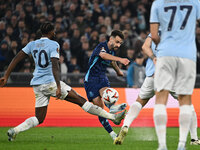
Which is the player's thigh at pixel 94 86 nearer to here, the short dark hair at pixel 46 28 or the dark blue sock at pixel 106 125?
the dark blue sock at pixel 106 125

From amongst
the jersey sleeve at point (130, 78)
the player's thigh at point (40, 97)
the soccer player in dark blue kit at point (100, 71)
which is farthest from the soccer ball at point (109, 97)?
the jersey sleeve at point (130, 78)

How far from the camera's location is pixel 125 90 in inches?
495

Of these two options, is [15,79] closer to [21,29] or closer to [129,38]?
[21,29]

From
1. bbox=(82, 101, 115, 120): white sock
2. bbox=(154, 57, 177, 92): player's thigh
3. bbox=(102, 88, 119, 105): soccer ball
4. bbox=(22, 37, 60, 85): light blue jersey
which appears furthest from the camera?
bbox=(102, 88, 119, 105): soccer ball

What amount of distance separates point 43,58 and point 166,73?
9.47 ft

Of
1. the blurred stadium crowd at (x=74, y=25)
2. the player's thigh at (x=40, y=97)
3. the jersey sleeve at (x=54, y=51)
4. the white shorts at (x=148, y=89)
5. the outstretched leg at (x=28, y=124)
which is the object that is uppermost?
the jersey sleeve at (x=54, y=51)

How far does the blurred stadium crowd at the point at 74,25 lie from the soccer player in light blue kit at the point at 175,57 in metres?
8.91

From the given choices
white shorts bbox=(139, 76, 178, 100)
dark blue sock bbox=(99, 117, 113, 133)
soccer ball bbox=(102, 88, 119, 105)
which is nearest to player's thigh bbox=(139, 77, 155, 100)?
white shorts bbox=(139, 76, 178, 100)

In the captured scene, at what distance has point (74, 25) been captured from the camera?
16312 mm

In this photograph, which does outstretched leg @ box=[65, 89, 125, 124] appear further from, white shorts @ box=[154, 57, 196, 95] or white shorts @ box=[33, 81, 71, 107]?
white shorts @ box=[154, 57, 196, 95]

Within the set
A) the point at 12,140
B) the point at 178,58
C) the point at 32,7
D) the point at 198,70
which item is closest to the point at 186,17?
the point at 178,58

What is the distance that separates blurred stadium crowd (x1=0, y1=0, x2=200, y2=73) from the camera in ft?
50.1

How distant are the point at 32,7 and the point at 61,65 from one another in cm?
339

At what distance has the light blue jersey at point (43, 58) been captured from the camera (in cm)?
783
